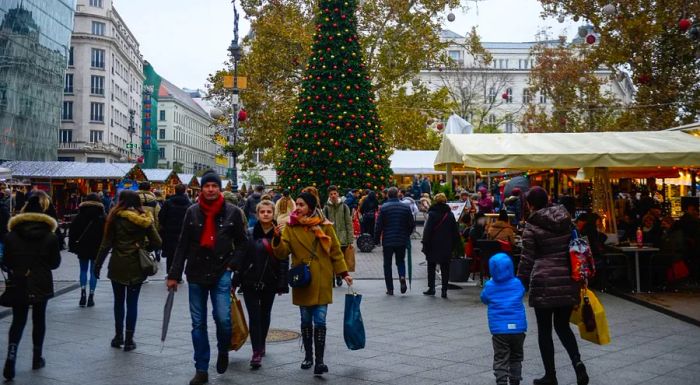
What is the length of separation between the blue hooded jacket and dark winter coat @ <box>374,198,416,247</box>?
6708 mm

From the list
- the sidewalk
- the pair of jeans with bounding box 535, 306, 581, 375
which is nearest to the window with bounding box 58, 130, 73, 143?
the sidewalk

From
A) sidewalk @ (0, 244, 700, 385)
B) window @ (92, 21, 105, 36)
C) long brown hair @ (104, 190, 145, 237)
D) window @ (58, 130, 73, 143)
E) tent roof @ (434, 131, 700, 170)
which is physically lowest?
sidewalk @ (0, 244, 700, 385)

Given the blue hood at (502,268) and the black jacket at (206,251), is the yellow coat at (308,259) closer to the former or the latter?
the black jacket at (206,251)

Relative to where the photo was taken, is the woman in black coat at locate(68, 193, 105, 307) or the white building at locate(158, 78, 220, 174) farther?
the white building at locate(158, 78, 220, 174)

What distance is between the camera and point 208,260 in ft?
22.0

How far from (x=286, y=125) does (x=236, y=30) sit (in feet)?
39.4

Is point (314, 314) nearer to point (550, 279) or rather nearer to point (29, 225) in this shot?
point (550, 279)

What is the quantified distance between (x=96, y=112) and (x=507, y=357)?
84.6 meters

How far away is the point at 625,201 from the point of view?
64.7ft

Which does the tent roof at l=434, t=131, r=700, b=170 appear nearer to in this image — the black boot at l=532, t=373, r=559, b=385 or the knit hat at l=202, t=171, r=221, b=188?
the black boot at l=532, t=373, r=559, b=385

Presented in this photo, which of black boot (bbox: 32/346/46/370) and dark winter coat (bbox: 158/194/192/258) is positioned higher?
dark winter coat (bbox: 158/194/192/258)

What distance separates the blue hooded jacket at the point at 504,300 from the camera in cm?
608

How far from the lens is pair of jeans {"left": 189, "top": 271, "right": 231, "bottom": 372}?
665 cm

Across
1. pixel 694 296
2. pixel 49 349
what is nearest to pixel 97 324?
pixel 49 349
